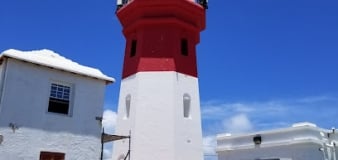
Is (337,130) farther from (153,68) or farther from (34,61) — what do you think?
(34,61)

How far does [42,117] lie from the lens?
15664mm

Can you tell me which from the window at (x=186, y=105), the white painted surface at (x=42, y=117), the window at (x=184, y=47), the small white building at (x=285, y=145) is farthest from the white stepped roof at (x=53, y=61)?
the small white building at (x=285, y=145)

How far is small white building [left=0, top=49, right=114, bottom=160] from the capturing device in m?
15.0

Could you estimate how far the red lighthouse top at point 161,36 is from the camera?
2220cm

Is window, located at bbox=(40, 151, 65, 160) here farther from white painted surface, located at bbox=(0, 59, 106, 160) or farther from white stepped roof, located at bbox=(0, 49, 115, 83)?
white stepped roof, located at bbox=(0, 49, 115, 83)

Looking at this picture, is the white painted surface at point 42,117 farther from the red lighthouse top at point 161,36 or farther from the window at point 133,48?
the window at point 133,48

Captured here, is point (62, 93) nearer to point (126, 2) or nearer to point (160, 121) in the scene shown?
point (160, 121)

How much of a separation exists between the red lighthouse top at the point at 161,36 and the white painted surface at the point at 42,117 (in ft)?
18.1

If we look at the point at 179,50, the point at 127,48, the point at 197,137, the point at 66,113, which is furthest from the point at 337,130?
the point at 66,113

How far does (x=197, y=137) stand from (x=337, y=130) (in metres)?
7.25

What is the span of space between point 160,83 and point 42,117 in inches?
292

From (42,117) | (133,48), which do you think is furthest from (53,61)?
(133,48)

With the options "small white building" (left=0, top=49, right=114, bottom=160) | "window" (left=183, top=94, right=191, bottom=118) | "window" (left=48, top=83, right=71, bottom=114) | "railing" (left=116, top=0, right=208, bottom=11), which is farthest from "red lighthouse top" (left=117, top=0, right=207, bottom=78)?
"window" (left=48, top=83, right=71, bottom=114)

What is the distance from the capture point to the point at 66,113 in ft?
53.9
